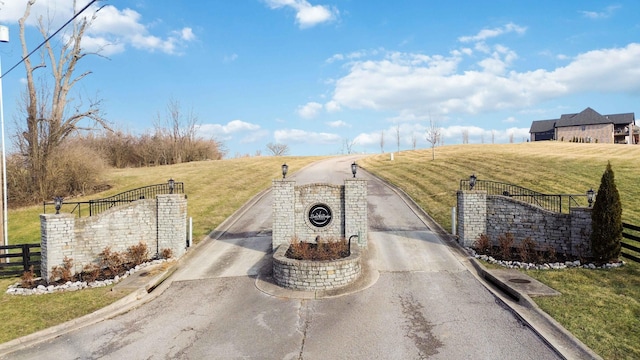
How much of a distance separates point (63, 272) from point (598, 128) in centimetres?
9187

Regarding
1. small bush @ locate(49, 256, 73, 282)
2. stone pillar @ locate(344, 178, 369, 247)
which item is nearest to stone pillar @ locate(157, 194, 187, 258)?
small bush @ locate(49, 256, 73, 282)

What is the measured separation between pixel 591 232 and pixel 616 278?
2.37 m

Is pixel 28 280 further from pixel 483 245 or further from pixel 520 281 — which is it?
pixel 483 245

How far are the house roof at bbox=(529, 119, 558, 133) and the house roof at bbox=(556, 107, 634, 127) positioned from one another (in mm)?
5545

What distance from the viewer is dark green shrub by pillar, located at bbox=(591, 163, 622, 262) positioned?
12547 millimetres

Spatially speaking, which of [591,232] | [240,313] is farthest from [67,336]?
[591,232]

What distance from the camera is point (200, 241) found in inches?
701

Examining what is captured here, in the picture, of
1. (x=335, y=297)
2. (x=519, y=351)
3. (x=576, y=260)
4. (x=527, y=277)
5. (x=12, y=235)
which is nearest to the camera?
(x=519, y=351)

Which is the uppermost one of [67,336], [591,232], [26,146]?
[26,146]

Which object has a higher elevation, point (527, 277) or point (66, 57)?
point (66, 57)

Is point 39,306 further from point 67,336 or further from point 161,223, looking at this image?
point 161,223

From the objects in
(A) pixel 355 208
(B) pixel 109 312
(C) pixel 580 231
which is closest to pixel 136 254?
(B) pixel 109 312

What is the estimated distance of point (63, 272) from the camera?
43.9 feet

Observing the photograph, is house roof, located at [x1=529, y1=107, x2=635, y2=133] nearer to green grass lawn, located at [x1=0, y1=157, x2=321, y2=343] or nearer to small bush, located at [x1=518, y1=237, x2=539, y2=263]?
green grass lawn, located at [x1=0, y1=157, x2=321, y2=343]
